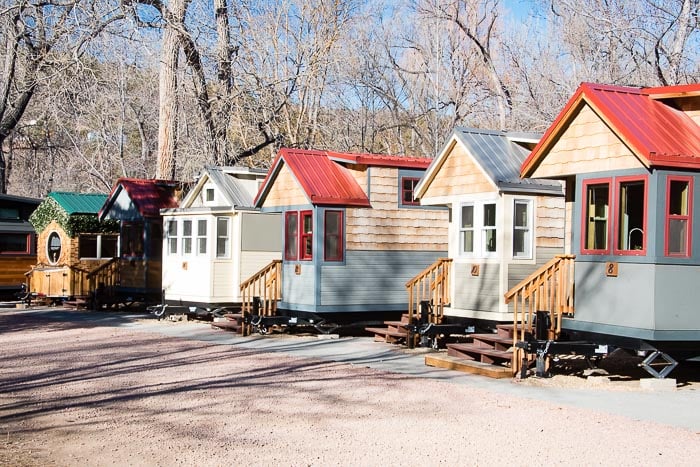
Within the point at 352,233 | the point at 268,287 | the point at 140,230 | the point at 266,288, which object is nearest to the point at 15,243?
the point at 140,230

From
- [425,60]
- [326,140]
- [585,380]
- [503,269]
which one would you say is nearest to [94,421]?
[585,380]

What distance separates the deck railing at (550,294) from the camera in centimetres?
1580

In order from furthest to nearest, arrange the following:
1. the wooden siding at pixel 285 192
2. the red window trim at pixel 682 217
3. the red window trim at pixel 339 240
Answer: the wooden siding at pixel 285 192 < the red window trim at pixel 339 240 < the red window trim at pixel 682 217

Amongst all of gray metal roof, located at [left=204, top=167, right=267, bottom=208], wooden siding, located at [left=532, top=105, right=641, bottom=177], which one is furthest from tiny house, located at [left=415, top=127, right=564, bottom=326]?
gray metal roof, located at [left=204, top=167, right=267, bottom=208]

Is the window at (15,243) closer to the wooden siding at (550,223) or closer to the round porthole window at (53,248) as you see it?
the round porthole window at (53,248)

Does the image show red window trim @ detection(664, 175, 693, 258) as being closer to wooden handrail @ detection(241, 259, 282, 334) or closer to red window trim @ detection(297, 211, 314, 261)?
red window trim @ detection(297, 211, 314, 261)

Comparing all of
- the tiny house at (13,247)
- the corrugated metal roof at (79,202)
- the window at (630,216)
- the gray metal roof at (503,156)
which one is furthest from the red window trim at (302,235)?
the tiny house at (13,247)

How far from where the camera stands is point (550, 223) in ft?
61.2

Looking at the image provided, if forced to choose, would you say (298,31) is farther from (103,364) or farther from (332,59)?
(103,364)

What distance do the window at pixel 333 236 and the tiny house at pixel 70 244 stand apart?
1266 centimetres

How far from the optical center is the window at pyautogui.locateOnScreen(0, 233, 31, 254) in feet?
115

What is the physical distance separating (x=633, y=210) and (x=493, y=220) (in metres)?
3.91

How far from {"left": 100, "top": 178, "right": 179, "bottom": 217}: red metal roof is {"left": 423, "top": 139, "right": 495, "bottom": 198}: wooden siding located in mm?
12125

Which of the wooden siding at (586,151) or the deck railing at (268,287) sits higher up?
the wooden siding at (586,151)
